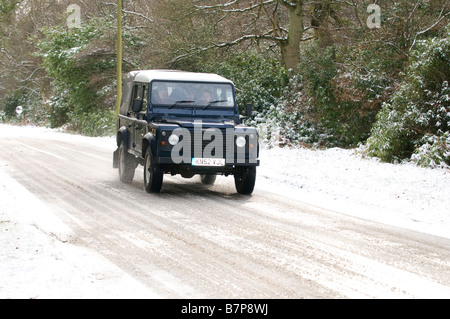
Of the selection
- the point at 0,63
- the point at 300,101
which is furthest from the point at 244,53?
the point at 0,63

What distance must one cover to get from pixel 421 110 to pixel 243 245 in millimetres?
10501

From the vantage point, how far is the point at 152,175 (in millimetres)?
11180

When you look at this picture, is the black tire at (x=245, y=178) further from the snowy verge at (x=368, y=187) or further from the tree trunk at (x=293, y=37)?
the tree trunk at (x=293, y=37)

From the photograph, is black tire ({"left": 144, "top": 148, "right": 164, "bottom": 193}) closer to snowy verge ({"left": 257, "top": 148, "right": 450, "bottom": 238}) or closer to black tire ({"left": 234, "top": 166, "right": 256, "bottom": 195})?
black tire ({"left": 234, "top": 166, "right": 256, "bottom": 195})

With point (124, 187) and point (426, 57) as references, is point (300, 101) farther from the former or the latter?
point (124, 187)

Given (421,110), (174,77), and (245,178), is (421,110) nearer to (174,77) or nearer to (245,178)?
(245,178)

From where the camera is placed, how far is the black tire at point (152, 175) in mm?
11156

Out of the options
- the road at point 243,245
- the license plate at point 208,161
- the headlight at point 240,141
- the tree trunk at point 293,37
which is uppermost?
the tree trunk at point 293,37

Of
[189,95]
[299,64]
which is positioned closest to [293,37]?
[299,64]

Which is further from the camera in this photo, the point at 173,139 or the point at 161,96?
the point at 161,96

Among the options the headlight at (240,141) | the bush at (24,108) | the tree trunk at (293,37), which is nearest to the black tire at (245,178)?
the headlight at (240,141)

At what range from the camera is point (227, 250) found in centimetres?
692

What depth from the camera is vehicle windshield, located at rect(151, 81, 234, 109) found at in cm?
1223

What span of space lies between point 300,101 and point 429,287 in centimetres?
1809
